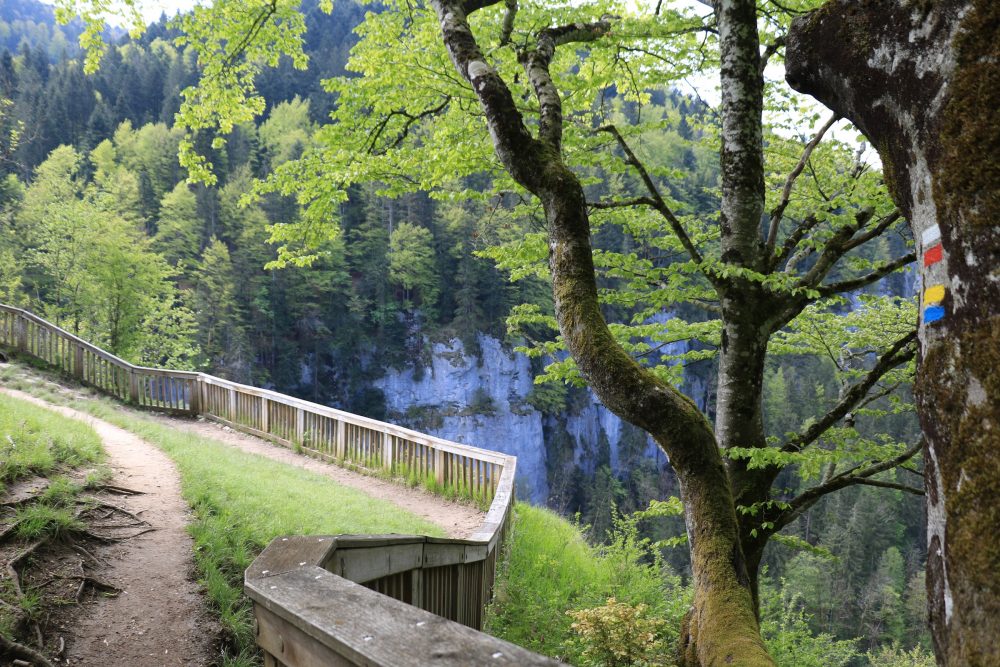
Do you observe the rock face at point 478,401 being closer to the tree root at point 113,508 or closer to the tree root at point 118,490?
the tree root at point 118,490

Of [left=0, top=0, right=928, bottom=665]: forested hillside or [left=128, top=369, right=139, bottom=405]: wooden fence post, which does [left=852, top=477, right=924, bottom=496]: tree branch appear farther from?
[left=0, top=0, right=928, bottom=665]: forested hillside

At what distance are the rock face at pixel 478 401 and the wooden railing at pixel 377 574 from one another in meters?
39.1

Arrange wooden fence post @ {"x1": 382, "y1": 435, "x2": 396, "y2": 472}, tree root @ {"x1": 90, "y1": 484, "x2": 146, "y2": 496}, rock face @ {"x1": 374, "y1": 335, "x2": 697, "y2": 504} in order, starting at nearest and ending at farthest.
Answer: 1. tree root @ {"x1": 90, "y1": 484, "x2": 146, "y2": 496}
2. wooden fence post @ {"x1": 382, "y1": 435, "x2": 396, "y2": 472}
3. rock face @ {"x1": 374, "y1": 335, "x2": 697, "y2": 504}

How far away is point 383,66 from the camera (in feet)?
19.2

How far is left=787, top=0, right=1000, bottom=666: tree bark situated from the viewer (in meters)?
1.01

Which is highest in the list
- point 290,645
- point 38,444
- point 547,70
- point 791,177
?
point 547,70

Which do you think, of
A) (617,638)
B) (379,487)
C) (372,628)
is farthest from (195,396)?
(372,628)

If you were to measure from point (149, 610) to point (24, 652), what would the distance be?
2.52 ft

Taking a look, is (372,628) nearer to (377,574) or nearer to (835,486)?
(377,574)

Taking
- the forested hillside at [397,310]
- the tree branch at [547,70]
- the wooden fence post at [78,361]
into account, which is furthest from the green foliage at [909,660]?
the forested hillside at [397,310]

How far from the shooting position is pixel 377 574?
245 centimetres

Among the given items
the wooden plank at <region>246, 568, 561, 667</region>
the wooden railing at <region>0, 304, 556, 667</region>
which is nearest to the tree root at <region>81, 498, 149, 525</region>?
the wooden railing at <region>0, 304, 556, 667</region>

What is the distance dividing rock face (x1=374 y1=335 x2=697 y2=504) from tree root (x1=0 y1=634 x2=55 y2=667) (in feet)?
156

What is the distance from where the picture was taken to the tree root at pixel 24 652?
2844 mm
